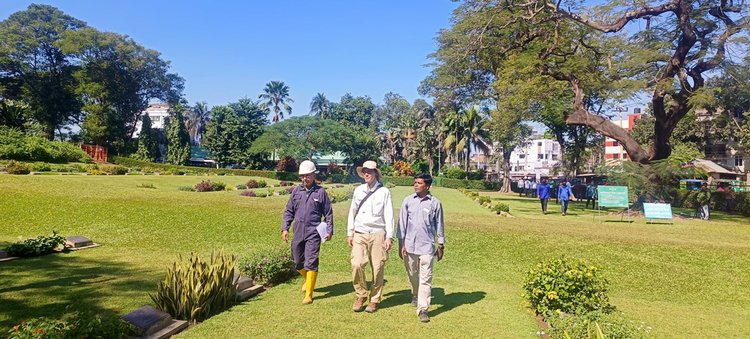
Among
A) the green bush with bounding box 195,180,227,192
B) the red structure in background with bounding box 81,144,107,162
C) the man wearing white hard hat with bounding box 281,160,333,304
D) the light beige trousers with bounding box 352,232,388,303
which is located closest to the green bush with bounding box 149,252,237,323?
the man wearing white hard hat with bounding box 281,160,333,304

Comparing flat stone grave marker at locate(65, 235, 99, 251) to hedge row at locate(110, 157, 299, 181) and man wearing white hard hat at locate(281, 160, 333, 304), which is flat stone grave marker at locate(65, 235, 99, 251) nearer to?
man wearing white hard hat at locate(281, 160, 333, 304)

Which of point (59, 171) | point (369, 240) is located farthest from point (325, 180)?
point (369, 240)

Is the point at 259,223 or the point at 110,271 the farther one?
the point at 259,223

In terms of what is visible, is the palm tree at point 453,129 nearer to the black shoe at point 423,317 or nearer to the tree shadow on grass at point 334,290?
the tree shadow on grass at point 334,290

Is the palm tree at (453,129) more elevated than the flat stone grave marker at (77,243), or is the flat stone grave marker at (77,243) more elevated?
the palm tree at (453,129)

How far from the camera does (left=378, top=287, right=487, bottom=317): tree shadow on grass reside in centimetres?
603

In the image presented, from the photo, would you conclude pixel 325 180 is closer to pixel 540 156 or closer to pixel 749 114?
pixel 749 114

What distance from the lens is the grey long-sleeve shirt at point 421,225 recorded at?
5379mm

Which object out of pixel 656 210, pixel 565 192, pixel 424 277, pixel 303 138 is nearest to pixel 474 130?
pixel 303 138

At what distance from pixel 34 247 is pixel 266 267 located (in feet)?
16.1

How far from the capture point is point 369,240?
218 inches

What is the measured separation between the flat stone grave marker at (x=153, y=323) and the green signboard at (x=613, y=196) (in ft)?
56.4

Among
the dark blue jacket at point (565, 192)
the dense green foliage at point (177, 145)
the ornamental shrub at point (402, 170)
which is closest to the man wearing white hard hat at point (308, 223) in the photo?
the dark blue jacket at point (565, 192)

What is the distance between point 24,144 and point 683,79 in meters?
37.6
